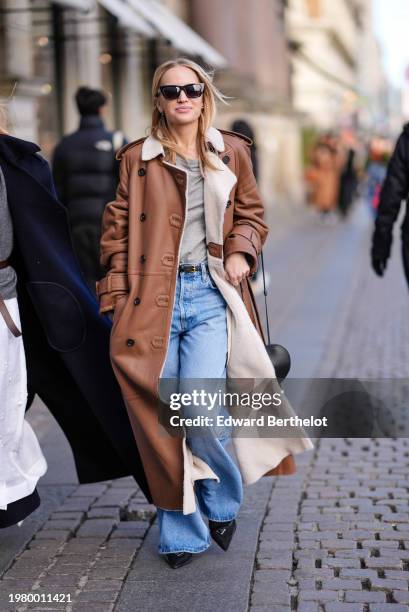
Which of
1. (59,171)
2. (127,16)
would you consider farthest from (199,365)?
(127,16)

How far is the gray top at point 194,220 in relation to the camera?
4355 millimetres

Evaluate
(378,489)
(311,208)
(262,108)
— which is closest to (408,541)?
(378,489)

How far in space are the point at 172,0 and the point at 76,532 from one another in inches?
805

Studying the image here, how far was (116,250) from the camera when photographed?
439cm

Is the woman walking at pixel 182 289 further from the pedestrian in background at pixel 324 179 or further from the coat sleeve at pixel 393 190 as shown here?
the pedestrian in background at pixel 324 179

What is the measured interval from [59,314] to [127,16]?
967cm

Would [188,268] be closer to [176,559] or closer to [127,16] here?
[176,559]

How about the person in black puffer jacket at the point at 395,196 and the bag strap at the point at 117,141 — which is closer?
the person in black puffer jacket at the point at 395,196

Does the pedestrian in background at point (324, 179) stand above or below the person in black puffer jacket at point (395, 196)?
below

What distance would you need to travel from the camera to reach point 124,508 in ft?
16.9

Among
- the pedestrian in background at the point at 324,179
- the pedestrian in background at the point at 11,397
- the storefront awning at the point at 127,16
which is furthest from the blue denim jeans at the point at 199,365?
the pedestrian in background at the point at 324,179

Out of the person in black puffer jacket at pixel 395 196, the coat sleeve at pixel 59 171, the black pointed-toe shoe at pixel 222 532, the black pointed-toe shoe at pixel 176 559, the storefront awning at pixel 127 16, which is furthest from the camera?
the storefront awning at pixel 127 16

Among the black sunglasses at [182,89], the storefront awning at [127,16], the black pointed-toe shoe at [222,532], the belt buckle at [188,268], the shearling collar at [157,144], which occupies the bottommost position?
the black pointed-toe shoe at [222,532]

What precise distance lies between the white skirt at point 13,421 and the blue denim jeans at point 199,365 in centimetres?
54
